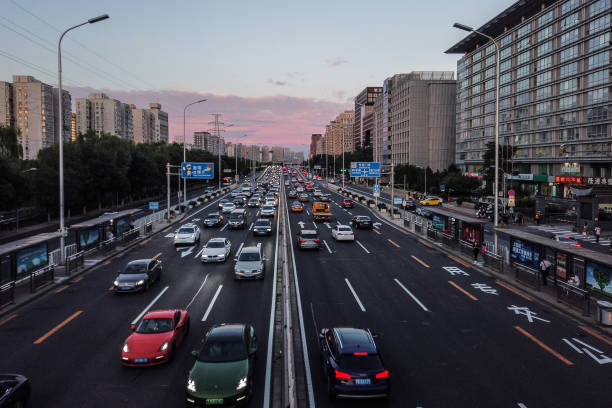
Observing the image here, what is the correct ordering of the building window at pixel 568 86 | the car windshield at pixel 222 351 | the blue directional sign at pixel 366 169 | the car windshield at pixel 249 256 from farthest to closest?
1. the building window at pixel 568 86
2. the blue directional sign at pixel 366 169
3. the car windshield at pixel 249 256
4. the car windshield at pixel 222 351

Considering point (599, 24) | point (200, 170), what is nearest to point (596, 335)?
point (200, 170)

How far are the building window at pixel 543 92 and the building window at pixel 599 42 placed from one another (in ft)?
35.1

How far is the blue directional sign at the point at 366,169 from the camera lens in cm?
6059

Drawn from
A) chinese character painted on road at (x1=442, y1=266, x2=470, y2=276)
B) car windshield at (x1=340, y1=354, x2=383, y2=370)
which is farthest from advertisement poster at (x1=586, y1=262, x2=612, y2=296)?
car windshield at (x1=340, y1=354, x2=383, y2=370)

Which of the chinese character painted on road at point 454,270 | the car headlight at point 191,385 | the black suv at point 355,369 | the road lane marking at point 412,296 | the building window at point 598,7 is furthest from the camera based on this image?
the building window at point 598,7

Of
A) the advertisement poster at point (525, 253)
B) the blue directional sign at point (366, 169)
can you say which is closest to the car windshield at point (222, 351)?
the advertisement poster at point (525, 253)

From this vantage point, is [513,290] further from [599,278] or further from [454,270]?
[454,270]

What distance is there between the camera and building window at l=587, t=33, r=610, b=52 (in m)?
59.1

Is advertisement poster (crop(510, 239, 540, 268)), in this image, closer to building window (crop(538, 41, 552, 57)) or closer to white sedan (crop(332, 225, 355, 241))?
white sedan (crop(332, 225, 355, 241))

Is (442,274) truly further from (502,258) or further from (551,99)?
(551,99)

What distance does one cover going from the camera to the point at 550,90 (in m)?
72.6

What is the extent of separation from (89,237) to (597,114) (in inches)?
2770

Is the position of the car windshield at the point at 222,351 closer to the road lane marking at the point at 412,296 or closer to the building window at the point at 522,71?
the road lane marking at the point at 412,296

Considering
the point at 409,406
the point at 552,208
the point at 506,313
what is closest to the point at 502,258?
the point at 506,313
